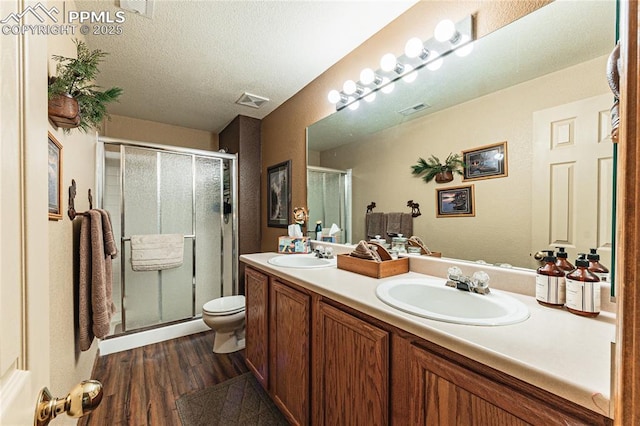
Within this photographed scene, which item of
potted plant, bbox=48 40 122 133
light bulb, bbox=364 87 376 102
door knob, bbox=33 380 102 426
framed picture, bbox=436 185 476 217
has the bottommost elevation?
door knob, bbox=33 380 102 426

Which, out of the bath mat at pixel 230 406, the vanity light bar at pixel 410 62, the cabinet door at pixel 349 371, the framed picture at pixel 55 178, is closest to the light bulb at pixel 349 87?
the vanity light bar at pixel 410 62

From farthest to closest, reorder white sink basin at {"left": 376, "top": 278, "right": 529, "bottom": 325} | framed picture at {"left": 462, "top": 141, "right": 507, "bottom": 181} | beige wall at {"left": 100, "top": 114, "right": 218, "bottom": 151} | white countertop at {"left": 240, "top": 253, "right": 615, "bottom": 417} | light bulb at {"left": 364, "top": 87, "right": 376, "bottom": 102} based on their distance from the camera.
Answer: beige wall at {"left": 100, "top": 114, "right": 218, "bottom": 151} < light bulb at {"left": 364, "top": 87, "right": 376, "bottom": 102} < framed picture at {"left": 462, "top": 141, "right": 507, "bottom": 181} < white sink basin at {"left": 376, "top": 278, "right": 529, "bottom": 325} < white countertop at {"left": 240, "top": 253, "right": 615, "bottom": 417}

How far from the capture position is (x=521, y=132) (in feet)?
3.52

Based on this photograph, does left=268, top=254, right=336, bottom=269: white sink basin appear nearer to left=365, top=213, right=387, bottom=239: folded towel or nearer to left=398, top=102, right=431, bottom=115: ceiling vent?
left=365, top=213, right=387, bottom=239: folded towel

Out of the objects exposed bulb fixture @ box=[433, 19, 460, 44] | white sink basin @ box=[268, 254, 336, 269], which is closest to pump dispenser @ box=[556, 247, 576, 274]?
exposed bulb fixture @ box=[433, 19, 460, 44]

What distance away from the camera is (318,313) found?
3.80 feet

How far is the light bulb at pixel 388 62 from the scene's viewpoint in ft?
5.07

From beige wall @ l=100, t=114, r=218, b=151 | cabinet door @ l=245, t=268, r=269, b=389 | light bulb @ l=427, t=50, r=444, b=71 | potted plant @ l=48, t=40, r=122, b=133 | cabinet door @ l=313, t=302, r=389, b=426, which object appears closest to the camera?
cabinet door @ l=313, t=302, r=389, b=426

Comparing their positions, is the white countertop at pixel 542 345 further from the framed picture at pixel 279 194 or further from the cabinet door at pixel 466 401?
the framed picture at pixel 279 194

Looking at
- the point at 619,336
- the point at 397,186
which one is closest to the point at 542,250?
the point at 397,186

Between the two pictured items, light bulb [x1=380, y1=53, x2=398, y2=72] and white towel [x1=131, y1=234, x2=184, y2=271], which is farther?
white towel [x1=131, y1=234, x2=184, y2=271]

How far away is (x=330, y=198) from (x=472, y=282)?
1251 millimetres

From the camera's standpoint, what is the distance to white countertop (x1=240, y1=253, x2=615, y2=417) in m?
0.49

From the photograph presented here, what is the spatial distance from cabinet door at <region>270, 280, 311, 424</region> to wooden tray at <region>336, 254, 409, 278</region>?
33 cm
